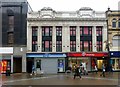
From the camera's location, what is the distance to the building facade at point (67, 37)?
59938 mm

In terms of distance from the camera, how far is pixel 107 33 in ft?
199

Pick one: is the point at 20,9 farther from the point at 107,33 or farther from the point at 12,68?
the point at 107,33

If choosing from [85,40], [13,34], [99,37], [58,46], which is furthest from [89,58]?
[13,34]

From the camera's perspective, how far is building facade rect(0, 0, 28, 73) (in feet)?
193

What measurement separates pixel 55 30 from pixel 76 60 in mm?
7175

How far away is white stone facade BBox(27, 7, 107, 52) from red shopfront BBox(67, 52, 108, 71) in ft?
3.29

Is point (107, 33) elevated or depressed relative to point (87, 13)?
depressed

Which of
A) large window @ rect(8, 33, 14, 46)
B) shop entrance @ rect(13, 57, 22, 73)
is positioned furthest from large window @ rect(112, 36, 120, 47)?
large window @ rect(8, 33, 14, 46)

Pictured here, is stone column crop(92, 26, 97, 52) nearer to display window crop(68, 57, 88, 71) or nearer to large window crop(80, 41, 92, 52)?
large window crop(80, 41, 92, 52)

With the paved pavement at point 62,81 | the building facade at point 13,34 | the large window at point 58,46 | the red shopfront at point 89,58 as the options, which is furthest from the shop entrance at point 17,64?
the paved pavement at point 62,81

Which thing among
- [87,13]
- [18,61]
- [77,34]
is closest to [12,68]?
[18,61]

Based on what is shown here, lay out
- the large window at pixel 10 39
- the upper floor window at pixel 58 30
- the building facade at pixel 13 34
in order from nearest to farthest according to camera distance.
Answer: the building facade at pixel 13 34, the large window at pixel 10 39, the upper floor window at pixel 58 30

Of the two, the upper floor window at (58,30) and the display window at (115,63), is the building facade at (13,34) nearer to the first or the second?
the upper floor window at (58,30)

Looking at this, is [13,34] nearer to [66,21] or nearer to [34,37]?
[34,37]
